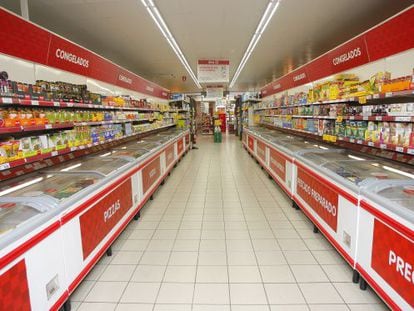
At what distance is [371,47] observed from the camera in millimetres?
3695

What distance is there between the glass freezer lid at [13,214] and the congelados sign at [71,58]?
2221 mm

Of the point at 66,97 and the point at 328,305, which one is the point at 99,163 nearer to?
the point at 66,97

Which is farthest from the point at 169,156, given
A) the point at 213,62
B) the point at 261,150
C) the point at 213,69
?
the point at 213,62

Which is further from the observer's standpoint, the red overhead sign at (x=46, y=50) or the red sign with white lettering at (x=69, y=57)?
the red sign with white lettering at (x=69, y=57)

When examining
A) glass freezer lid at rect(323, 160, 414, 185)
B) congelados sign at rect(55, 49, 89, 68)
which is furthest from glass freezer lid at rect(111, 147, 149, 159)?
glass freezer lid at rect(323, 160, 414, 185)

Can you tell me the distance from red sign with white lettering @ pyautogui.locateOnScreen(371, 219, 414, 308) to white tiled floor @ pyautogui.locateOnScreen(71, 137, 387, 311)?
45 centimetres

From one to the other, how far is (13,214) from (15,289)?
24.5 inches

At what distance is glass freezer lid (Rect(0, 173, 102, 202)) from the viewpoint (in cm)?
259

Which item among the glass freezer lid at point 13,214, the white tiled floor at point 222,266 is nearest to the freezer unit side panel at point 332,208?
the white tiled floor at point 222,266

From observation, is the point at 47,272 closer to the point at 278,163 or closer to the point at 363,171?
the point at 363,171

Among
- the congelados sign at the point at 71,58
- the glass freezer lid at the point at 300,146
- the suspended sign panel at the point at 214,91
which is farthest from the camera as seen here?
the suspended sign panel at the point at 214,91

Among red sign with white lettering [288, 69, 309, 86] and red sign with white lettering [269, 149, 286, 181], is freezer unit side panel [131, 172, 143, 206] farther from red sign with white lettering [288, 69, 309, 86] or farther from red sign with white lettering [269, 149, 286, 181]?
red sign with white lettering [288, 69, 309, 86]

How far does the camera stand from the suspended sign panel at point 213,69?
30.7ft

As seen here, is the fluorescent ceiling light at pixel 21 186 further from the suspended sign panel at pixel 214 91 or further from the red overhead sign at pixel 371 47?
the suspended sign panel at pixel 214 91
